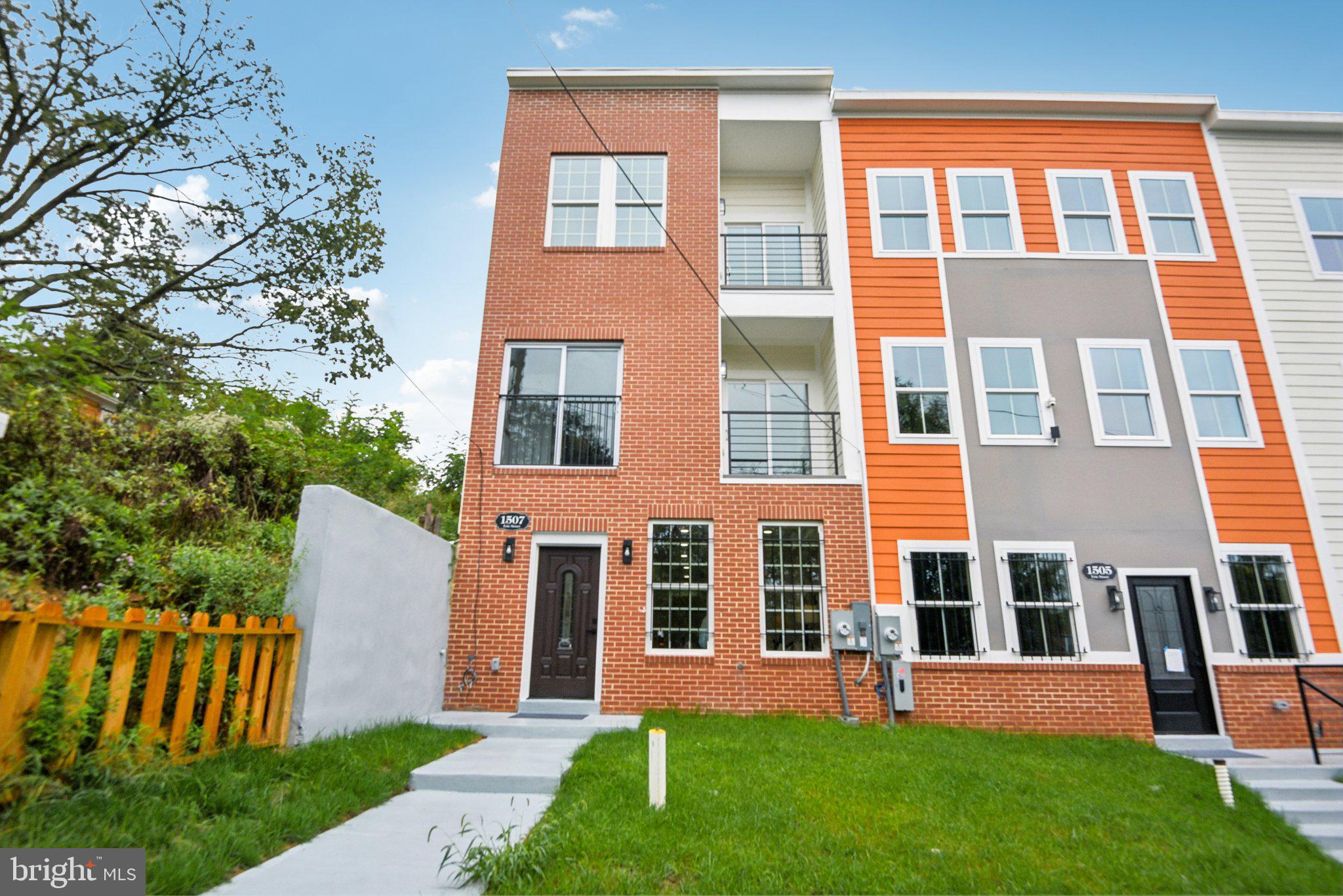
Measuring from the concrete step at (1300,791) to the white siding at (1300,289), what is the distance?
4.35m

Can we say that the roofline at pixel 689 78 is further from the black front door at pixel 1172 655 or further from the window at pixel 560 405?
the black front door at pixel 1172 655

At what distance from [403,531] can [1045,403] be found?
8.95 metres

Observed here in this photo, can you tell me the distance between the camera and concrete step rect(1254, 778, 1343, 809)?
542cm

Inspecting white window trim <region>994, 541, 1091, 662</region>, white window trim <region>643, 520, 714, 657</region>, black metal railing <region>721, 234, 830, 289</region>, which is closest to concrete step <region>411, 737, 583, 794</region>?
white window trim <region>643, 520, 714, 657</region>

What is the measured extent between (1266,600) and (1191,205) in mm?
6430

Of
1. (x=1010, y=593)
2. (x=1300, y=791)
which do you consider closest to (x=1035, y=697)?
(x=1010, y=593)

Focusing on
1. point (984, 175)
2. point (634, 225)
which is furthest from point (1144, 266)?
point (634, 225)

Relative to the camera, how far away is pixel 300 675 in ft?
16.1

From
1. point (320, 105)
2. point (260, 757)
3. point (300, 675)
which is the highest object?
point (320, 105)

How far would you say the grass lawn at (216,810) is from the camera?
8.70 ft

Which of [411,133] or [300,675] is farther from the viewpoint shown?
[411,133]

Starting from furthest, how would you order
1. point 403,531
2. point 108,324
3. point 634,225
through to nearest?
point 634,225, point 108,324, point 403,531

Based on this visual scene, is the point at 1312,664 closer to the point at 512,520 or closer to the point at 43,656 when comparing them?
the point at 512,520

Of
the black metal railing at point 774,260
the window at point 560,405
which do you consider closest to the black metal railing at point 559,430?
the window at point 560,405
